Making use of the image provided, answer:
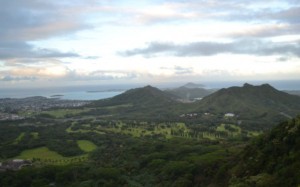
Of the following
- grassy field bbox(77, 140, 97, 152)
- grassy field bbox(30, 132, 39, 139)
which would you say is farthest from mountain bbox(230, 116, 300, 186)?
grassy field bbox(30, 132, 39, 139)

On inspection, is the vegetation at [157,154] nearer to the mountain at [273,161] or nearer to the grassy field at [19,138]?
the mountain at [273,161]

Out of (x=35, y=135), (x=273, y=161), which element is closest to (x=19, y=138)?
(x=35, y=135)

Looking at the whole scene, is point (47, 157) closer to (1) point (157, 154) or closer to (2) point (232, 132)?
(1) point (157, 154)

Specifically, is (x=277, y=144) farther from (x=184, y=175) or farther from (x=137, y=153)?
(x=137, y=153)

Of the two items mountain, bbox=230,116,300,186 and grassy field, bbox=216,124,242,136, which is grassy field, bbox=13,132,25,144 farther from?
mountain, bbox=230,116,300,186

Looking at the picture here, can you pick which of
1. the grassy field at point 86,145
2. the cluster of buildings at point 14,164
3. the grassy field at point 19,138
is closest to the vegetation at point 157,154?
the grassy field at point 86,145
